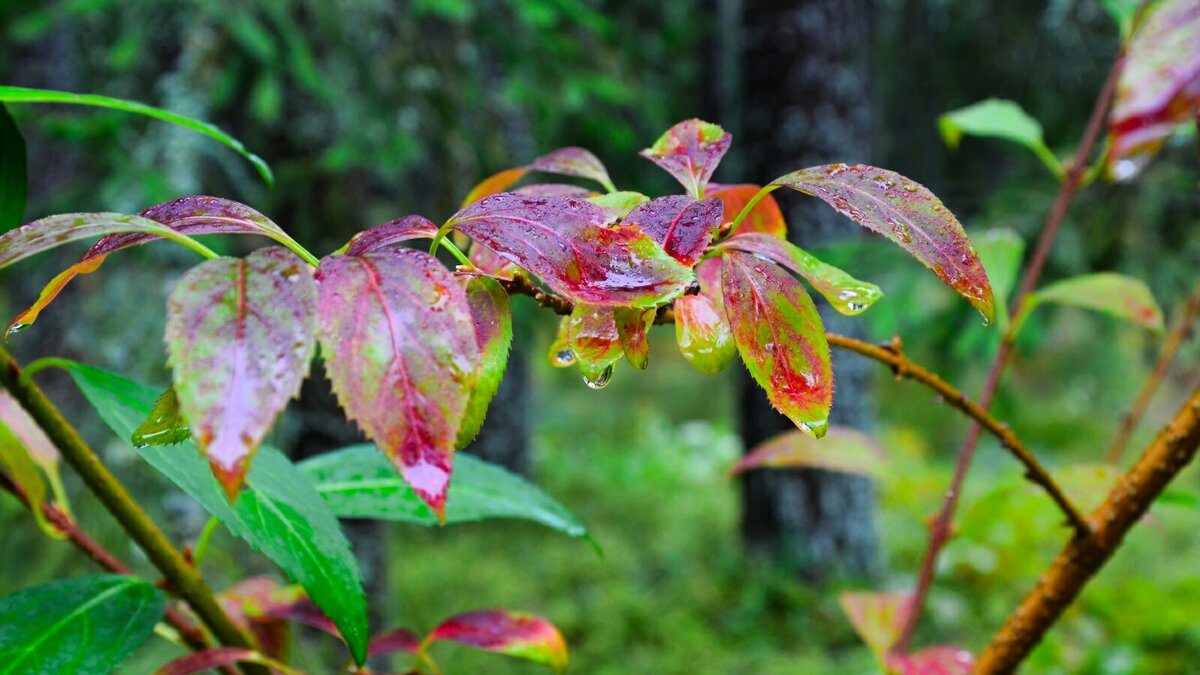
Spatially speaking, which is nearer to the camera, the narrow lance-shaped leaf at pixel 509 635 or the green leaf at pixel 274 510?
the green leaf at pixel 274 510

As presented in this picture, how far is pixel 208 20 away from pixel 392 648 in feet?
7.77

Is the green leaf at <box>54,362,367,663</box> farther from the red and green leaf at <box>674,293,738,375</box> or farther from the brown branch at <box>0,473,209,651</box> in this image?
the red and green leaf at <box>674,293,738,375</box>

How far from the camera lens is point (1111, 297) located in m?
0.75

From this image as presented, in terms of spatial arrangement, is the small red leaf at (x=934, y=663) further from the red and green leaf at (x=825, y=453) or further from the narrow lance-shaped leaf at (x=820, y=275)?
the narrow lance-shaped leaf at (x=820, y=275)

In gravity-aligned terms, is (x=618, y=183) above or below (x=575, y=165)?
below

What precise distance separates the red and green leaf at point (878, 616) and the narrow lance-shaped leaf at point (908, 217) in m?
0.54

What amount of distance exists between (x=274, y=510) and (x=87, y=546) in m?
0.18

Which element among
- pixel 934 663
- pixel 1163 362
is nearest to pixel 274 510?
pixel 934 663

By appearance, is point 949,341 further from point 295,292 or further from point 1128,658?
point 295,292

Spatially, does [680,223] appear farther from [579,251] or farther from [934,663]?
[934,663]

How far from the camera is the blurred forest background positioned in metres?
2.39

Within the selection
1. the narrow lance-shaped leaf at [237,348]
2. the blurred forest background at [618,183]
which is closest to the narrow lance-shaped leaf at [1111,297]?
the blurred forest background at [618,183]

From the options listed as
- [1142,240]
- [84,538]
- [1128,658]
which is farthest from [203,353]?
[1142,240]

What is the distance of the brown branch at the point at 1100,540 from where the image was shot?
0.50 metres
